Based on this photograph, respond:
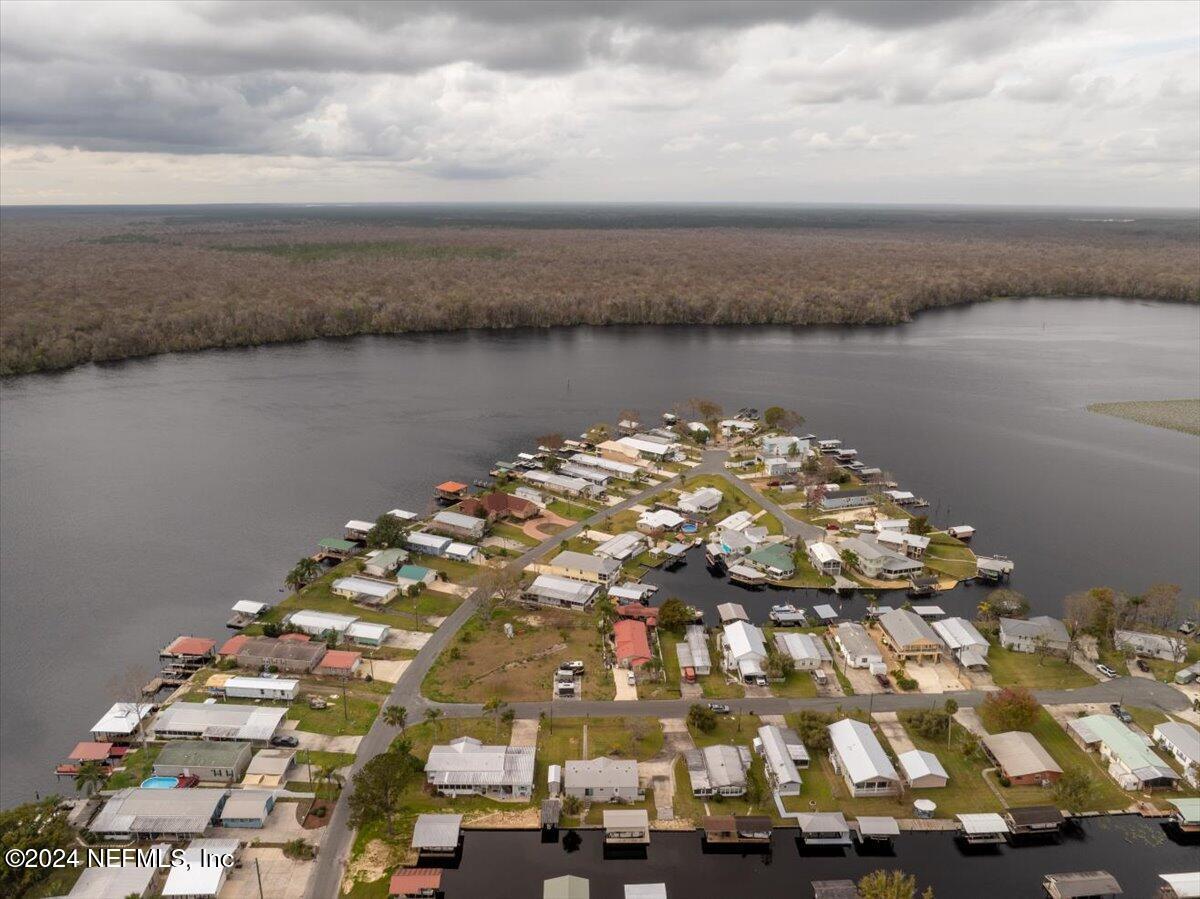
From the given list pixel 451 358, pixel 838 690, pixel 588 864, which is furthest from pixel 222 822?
pixel 451 358

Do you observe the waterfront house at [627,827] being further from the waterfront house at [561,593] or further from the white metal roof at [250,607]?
the white metal roof at [250,607]

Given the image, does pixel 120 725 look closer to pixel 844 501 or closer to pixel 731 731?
pixel 731 731

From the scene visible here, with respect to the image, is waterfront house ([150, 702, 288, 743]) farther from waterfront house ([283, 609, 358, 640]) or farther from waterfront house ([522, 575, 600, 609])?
waterfront house ([522, 575, 600, 609])

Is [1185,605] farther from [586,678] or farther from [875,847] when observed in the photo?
[586,678]

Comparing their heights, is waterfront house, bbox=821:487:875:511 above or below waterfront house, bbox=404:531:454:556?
above

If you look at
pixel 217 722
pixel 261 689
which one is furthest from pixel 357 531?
pixel 217 722

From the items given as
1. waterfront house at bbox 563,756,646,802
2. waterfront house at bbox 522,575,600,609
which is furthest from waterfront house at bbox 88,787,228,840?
waterfront house at bbox 522,575,600,609

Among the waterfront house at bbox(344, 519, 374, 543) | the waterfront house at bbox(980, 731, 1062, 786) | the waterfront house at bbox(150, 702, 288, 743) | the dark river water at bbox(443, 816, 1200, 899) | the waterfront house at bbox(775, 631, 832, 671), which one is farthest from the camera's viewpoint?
the waterfront house at bbox(344, 519, 374, 543)
